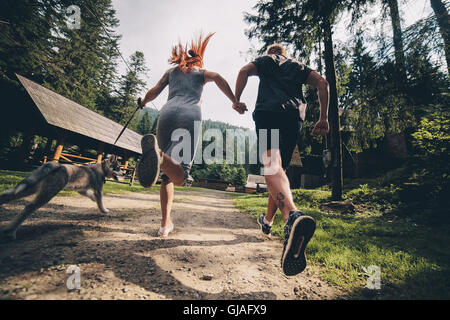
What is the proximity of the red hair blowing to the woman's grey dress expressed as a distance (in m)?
0.24

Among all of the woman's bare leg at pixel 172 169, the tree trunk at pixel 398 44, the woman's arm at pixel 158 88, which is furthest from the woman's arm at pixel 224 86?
the tree trunk at pixel 398 44

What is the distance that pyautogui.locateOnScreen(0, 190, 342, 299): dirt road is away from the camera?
1.24 metres

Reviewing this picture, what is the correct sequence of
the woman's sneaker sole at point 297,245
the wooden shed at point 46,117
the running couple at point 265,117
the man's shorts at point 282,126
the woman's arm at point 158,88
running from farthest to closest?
the wooden shed at point 46,117 → the woman's arm at point 158,88 → the man's shorts at point 282,126 → the running couple at point 265,117 → the woman's sneaker sole at point 297,245

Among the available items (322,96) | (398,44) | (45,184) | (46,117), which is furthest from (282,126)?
(46,117)

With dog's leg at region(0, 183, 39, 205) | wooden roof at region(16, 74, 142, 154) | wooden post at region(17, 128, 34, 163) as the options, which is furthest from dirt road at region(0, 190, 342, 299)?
wooden post at region(17, 128, 34, 163)

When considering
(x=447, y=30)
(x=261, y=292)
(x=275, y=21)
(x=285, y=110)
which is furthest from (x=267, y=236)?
(x=275, y=21)

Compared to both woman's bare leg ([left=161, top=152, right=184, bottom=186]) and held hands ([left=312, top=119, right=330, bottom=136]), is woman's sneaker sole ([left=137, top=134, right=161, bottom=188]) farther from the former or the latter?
held hands ([left=312, top=119, right=330, bottom=136])

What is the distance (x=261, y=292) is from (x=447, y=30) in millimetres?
7411

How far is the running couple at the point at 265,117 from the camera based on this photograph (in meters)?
1.95

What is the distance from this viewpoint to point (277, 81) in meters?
2.23

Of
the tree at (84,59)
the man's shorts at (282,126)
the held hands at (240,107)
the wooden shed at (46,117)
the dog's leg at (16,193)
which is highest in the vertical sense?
the tree at (84,59)

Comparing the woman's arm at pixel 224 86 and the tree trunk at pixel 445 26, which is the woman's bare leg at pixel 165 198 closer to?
the woman's arm at pixel 224 86
